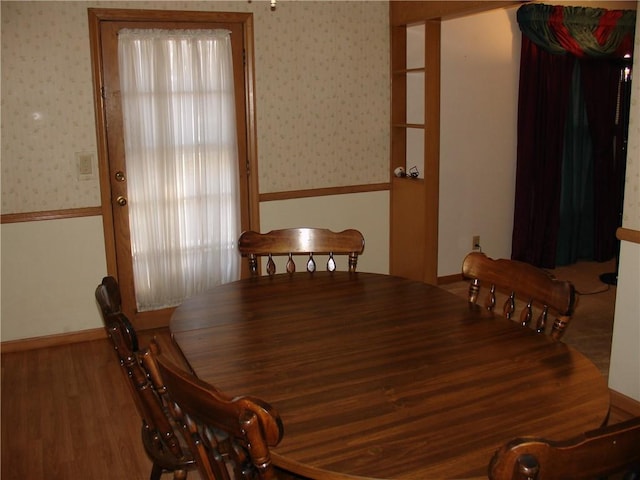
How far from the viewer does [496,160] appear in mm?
5508

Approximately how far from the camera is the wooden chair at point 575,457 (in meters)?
1.12

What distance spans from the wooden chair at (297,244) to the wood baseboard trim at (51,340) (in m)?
1.80

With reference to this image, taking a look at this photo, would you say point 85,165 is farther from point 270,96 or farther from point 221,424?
point 221,424

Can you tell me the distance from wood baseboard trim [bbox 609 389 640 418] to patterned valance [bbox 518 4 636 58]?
3.02 m

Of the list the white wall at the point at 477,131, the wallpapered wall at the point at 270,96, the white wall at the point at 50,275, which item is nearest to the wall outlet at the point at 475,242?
the white wall at the point at 477,131

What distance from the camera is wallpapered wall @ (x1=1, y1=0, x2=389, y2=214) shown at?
3926mm

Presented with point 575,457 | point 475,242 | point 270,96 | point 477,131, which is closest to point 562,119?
point 477,131

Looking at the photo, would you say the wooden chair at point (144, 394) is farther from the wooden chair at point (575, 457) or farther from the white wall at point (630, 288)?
the white wall at point (630, 288)

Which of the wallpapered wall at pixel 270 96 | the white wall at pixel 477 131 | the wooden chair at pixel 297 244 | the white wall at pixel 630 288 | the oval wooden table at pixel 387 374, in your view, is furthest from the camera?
the white wall at pixel 477 131

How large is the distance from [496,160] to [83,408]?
368 centimetres

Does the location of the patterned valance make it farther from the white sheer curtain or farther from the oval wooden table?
the oval wooden table

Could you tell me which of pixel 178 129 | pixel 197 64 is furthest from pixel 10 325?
pixel 197 64

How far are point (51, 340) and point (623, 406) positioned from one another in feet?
10.8

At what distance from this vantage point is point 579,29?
211 inches
